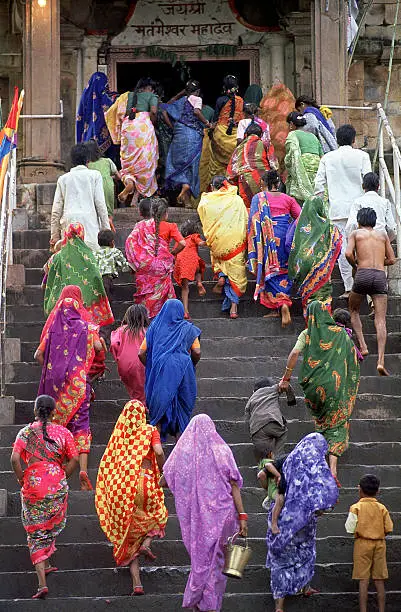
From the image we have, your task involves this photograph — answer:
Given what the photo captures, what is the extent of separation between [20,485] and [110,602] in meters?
1.32

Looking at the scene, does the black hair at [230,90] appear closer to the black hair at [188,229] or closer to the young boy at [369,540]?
the black hair at [188,229]

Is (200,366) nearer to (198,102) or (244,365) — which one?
(244,365)

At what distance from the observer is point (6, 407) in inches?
479

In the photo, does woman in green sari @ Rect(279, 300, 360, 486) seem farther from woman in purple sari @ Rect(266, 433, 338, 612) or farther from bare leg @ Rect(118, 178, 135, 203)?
bare leg @ Rect(118, 178, 135, 203)

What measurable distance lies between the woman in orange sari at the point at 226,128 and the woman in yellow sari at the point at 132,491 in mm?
6824

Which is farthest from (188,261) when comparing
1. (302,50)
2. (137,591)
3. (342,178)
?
(302,50)

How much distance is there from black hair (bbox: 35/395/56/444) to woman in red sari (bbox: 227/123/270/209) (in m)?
5.48

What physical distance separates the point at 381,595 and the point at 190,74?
1178 centimetres

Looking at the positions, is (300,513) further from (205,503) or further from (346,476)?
(346,476)

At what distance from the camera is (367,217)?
13.1 meters

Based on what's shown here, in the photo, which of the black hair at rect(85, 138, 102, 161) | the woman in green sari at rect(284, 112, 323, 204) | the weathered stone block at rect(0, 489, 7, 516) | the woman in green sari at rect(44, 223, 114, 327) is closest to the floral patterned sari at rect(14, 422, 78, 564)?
the weathered stone block at rect(0, 489, 7, 516)

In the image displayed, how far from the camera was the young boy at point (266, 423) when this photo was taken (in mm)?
10906

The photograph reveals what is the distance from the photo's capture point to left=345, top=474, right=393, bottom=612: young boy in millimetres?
10195

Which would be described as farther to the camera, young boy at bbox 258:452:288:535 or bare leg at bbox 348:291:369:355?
bare leg at bbox 348:291:369:355
